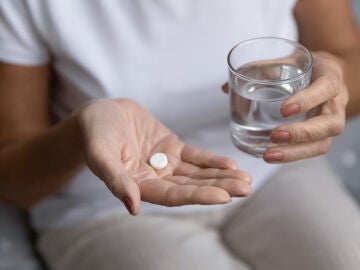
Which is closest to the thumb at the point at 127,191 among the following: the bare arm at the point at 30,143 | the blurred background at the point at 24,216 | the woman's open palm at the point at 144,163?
the woman's open palm at the point at 144,163

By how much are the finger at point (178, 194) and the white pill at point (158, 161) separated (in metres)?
0.05

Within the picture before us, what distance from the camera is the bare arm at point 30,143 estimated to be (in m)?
0.88

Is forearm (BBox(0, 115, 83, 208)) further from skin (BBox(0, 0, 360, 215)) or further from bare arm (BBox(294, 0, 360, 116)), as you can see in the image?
bare arm (BBox(294, 0, 360, 116))

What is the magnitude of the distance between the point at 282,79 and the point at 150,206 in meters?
0.29

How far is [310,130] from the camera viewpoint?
73 centimetres

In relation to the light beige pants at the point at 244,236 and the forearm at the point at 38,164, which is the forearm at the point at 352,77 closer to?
the light beige pants at the point at 244,236

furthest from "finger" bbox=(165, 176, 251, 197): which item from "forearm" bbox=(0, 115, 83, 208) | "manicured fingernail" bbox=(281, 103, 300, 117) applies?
"forearm" bbox=(0, 115, 83, 208)

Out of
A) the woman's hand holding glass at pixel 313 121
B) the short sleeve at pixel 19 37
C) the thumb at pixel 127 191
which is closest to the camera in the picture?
the thumb at pixel 127 191

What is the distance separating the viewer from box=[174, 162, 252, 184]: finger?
2.16 ft

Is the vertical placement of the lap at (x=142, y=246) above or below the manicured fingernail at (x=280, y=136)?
below

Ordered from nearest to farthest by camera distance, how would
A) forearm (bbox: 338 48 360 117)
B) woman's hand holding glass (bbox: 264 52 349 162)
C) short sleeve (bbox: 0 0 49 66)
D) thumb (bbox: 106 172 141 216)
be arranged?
thumb (bbox: 106 172 141 216)
woman's hand holding glass (bbox: 264 52 349 162)
short sleeve (bbox: 0 0 49 66)
forearm (bbox: 338 48 360 117)

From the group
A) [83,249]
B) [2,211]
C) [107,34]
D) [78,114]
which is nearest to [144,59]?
[107,34]

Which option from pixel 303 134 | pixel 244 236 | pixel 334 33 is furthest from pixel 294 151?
pixel 334 33

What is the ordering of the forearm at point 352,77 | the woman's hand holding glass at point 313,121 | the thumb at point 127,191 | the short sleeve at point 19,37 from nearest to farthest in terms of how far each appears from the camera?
the thumb at point 127,191
the woman's hand holding glass at point 313,121
the short sleeve at point 19,37
the forearm at point 352,77
